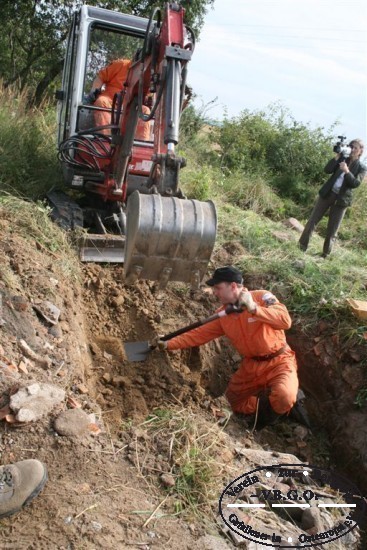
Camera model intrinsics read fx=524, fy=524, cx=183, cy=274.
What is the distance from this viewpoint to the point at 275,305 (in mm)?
4465

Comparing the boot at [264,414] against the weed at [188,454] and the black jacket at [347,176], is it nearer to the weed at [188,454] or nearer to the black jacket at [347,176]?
the weed at [188,454]

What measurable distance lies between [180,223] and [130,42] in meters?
3.90

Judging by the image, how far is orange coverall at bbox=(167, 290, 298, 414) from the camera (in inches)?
175

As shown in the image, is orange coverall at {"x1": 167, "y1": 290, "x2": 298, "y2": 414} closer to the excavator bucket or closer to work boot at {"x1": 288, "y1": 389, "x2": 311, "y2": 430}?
work boot at {"x1": 288, "y1": 389, "x2": 311, "y2": 430}

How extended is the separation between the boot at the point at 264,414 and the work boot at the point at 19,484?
249 cm

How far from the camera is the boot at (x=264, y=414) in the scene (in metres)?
4.66

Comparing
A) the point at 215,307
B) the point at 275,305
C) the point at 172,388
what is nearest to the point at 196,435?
the point at 172,388

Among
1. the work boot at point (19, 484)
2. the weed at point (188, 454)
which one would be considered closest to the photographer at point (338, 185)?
the weed at point (188, 454)

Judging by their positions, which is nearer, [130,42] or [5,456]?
[5,456]

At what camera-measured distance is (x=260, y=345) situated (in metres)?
4.57

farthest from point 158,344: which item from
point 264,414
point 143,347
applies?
point 264,414

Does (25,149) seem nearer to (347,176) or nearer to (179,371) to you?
(179,371)

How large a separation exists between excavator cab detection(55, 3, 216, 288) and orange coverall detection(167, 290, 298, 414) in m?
1.24

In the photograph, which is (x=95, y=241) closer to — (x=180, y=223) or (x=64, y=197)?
(x=64, y=197)
